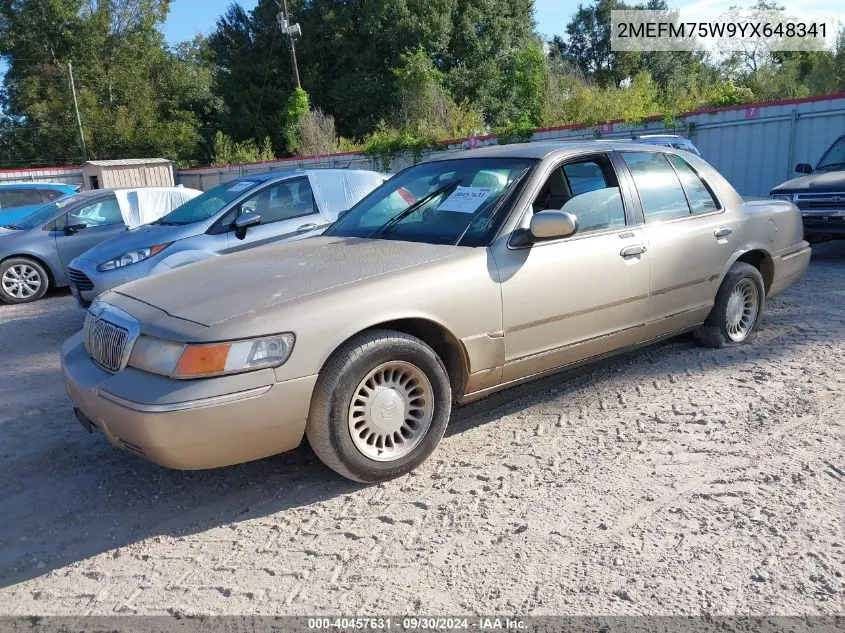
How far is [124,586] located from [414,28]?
3824cm

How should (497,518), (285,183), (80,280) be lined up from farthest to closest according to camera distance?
(285,183), (80,280), (497,518)

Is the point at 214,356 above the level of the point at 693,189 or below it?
below

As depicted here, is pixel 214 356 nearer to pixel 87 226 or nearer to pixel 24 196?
pixel 87 226

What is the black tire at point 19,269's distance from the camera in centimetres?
979

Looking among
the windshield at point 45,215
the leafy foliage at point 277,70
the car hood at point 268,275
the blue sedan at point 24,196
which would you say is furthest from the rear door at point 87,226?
Result: the leafy foliage at point 277,70

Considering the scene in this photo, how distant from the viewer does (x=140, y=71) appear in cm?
4562

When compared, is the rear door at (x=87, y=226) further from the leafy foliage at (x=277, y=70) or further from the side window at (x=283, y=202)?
the leafy foliage at (x=277, y=70)

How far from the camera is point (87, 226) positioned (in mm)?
10211

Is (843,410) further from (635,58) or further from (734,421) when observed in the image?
(635,58)

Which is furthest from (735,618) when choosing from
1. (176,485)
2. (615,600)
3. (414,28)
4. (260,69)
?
(260,69)

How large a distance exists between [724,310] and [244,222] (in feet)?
15.0

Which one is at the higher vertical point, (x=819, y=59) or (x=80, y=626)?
(x=819, y=59)

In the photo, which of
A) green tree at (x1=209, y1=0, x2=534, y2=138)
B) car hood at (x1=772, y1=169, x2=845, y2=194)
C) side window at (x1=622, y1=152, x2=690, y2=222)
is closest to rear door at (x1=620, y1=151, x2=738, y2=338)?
side window at (x1=622, y1=152, x2=690, y2=222)

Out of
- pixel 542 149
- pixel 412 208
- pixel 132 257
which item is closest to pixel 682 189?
pixel 542 149
